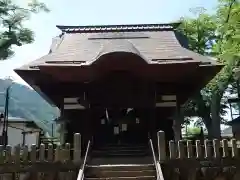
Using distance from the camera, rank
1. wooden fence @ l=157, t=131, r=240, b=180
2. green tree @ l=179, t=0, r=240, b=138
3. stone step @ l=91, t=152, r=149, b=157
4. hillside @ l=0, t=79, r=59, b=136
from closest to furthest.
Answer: wooden fence @ l=157, t=131, r=240, b=180
stone step @ l=91, t=152, r=149, b=157
green tree @ l=179, t=0, r=240, b=138
hillside @ l=0, t=79, r=59, b=136

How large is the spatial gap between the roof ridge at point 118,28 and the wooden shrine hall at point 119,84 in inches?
112

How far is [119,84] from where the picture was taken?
43.4 ft

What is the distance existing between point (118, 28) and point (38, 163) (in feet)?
36.3

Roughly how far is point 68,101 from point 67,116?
2.59ft

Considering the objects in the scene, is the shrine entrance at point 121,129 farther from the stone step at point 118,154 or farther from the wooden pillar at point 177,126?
the stone step at point 118,154

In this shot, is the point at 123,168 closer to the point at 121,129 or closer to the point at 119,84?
the point at 119,84

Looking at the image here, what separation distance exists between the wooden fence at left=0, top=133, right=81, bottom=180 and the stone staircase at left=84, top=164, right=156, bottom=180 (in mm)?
534

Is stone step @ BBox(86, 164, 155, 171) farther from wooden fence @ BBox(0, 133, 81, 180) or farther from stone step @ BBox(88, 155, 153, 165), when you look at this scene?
stone step @ BBox(88, 155, 153, 165)

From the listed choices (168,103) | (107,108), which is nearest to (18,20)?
(107,108)

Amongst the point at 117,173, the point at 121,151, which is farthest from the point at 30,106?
the point at 117,173

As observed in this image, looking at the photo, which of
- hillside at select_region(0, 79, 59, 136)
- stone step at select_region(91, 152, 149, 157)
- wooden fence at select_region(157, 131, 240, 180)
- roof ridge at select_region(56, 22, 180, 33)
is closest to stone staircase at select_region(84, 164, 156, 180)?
wooden fence at select_region(157, 131, 240, 180)

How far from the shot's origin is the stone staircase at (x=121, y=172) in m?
8.77

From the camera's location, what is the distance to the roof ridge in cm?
1789

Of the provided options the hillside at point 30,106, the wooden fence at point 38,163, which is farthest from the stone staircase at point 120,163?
the hillside at point 30,106
